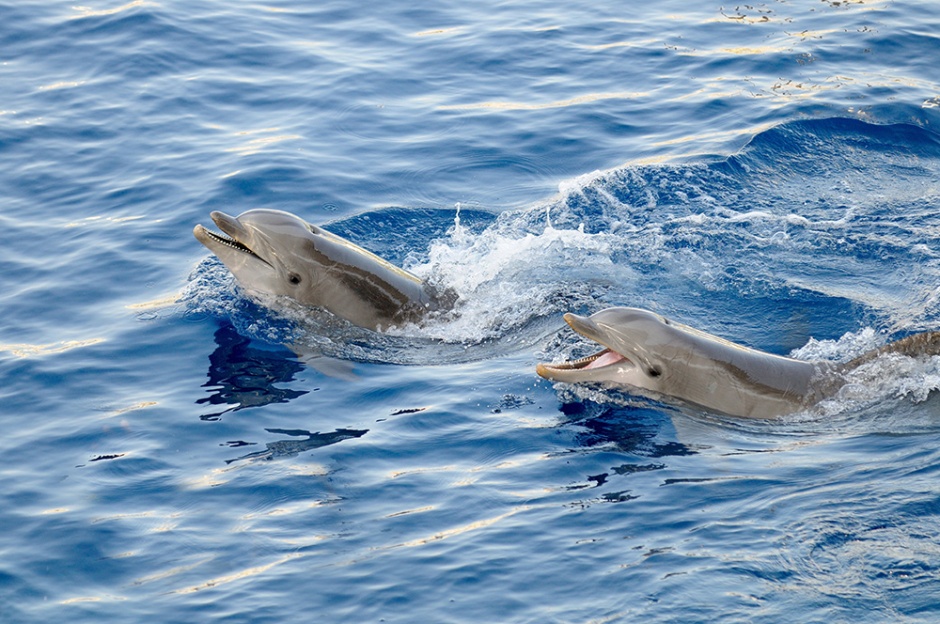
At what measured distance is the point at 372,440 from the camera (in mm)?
10312

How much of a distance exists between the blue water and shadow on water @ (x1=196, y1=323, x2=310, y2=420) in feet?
0.15

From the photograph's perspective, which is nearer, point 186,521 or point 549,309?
point 186,521

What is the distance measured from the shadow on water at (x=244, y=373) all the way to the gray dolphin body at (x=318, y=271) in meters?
0.73

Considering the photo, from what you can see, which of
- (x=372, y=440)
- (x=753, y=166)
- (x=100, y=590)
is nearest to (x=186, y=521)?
(x=100, y=590)

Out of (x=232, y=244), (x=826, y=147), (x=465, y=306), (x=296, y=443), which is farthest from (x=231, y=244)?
(x=826, y=147)

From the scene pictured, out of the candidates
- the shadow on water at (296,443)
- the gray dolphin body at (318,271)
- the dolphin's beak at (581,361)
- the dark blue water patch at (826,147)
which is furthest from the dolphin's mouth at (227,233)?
the dark blue water patch at (826,147)

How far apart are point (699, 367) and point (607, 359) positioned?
87 centimetres

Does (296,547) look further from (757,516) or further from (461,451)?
(757,516)

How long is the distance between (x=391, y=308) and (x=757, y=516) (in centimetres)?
490

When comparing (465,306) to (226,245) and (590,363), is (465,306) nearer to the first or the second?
(590,363)

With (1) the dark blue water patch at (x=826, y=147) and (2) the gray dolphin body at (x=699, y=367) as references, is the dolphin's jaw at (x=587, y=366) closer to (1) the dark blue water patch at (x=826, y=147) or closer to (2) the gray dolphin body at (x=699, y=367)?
(2) the gray dolphin body at (x=699, y=367)

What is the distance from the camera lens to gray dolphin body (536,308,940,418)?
35.3 ft

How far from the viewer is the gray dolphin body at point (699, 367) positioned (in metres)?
10.8

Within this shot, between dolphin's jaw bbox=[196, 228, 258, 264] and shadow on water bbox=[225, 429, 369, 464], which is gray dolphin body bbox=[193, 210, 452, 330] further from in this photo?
shadow on water bbox=[225, 429, 369, 464]
